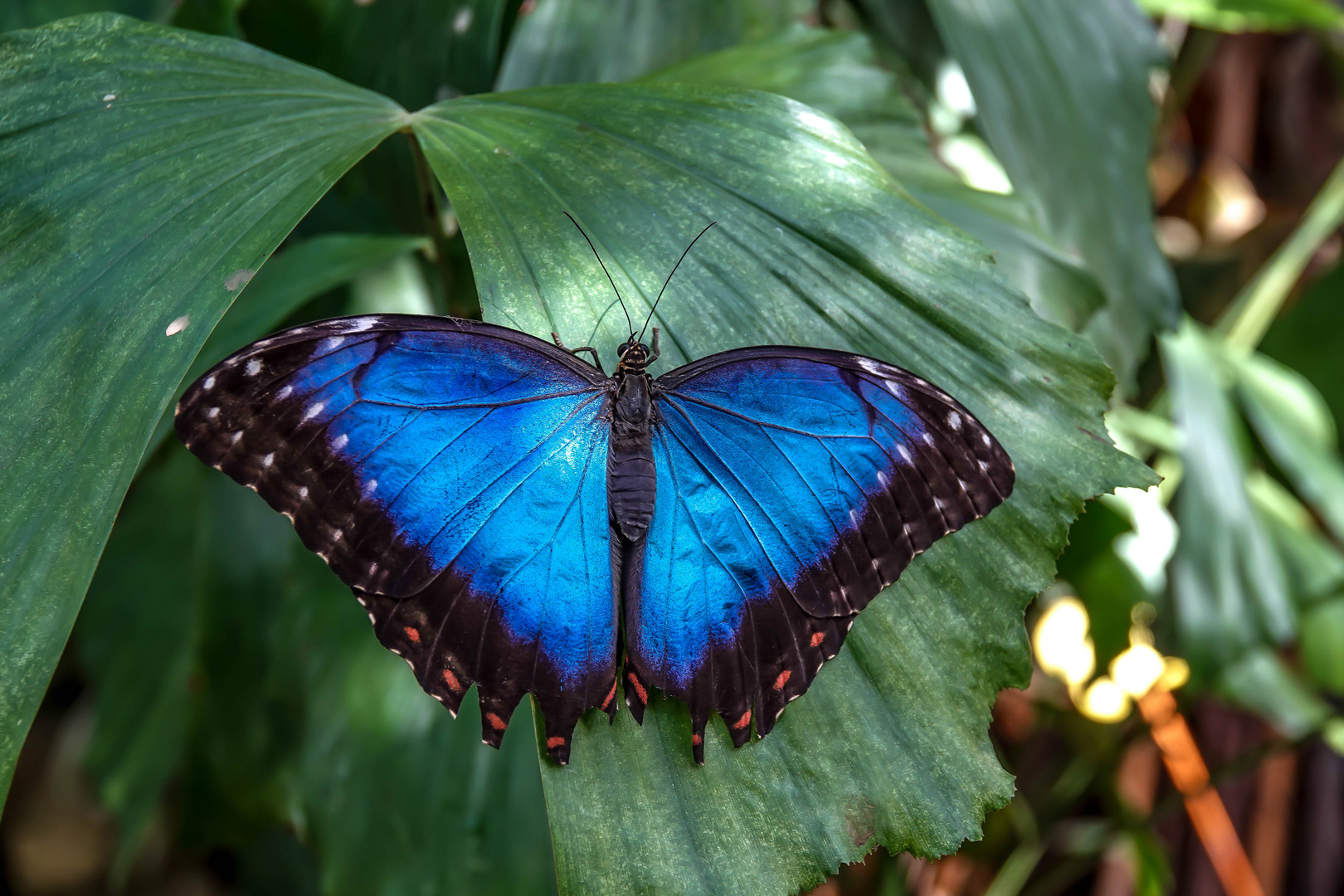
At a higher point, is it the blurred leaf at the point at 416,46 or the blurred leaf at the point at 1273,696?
the blurred leaf at the point at 416,46

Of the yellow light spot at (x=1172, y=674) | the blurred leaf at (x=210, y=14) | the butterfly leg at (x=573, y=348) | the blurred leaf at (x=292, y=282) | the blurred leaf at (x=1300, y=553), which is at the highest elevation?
the blurred leaf at (x=210, y=14)

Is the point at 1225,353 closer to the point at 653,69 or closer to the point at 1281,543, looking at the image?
the point at 1281,543

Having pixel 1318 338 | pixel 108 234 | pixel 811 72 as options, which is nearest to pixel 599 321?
pixel 108 234

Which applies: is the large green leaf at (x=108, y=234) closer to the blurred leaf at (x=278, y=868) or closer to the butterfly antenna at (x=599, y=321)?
the butterfly antenna at (x=599, y=321)

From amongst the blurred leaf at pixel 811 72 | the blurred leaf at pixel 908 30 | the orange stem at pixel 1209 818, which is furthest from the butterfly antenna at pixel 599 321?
the orange stem at pixel 1209 818

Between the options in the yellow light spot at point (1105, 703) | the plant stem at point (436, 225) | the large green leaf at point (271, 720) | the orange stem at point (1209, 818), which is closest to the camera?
the plant stem at point (436, 225)

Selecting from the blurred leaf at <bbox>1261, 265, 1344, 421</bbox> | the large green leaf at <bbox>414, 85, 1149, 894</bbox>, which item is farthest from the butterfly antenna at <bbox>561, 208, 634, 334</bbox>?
the blurred leaf at <bbox>1261, 265, 1344, 421</bbox>

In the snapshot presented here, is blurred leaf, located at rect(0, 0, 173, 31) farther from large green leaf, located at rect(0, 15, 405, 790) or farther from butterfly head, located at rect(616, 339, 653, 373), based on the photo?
butterfly head, located at rect(616, 339, 653, 373)

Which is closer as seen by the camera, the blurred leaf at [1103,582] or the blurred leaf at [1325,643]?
the blurred leaf at [1103,582]

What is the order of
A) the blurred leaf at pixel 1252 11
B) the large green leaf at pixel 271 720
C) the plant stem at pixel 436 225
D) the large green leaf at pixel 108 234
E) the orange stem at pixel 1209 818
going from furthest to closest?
1. the orange stem at pixel 1209 818
2. the blurred leaf at pixel 1252 11
3. the large green leaf at pixel 271 720
4. the plant stem at pixel 436 225
5. the large green leaf at pixel 108 234
